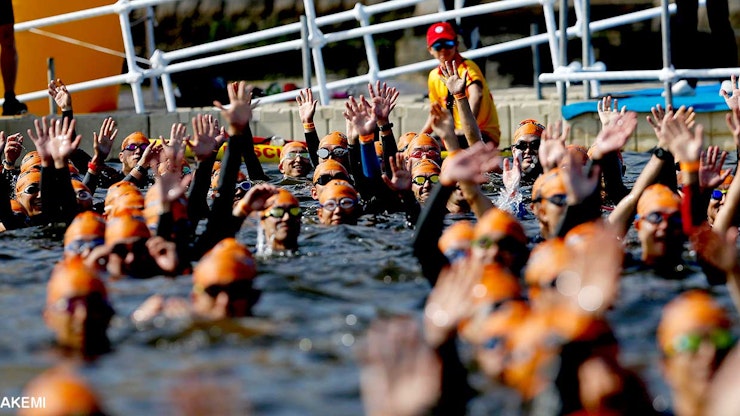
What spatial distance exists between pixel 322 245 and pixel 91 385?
365 cm

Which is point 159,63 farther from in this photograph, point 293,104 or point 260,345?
point 260,345

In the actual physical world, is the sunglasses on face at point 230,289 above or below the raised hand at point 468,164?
below

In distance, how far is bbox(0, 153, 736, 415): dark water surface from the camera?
243 inches

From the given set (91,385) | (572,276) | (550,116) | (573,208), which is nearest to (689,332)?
(572,276)

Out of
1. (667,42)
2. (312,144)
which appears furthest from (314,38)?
(667,42)

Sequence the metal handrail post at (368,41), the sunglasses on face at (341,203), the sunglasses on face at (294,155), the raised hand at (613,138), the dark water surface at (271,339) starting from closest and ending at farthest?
the dark water surface at (271,339), the raised hand at (613,138), the sunglasses on face at (341,203), the sunglasses on face at (294,155), the metal handrail post at (368,41)

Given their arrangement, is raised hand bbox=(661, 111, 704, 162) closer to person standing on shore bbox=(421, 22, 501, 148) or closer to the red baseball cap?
person standing on shore bbox=(421, 22, 501, 148)

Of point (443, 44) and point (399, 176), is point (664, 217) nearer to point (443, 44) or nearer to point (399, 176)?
point (399, 176)

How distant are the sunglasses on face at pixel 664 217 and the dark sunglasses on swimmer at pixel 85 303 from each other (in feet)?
11.2

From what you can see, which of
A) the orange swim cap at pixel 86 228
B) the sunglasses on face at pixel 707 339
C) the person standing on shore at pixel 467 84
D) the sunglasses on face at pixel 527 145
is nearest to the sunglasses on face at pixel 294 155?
the person standing on shore at pixel 467 84

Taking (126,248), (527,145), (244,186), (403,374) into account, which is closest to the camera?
(403,374)

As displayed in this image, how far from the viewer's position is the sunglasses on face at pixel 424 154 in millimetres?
11984

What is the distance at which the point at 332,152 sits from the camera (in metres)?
12.2

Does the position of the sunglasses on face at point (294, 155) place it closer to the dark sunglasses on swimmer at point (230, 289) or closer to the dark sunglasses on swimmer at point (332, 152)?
the dark sunglasses on swimmer at point (332, 152)
